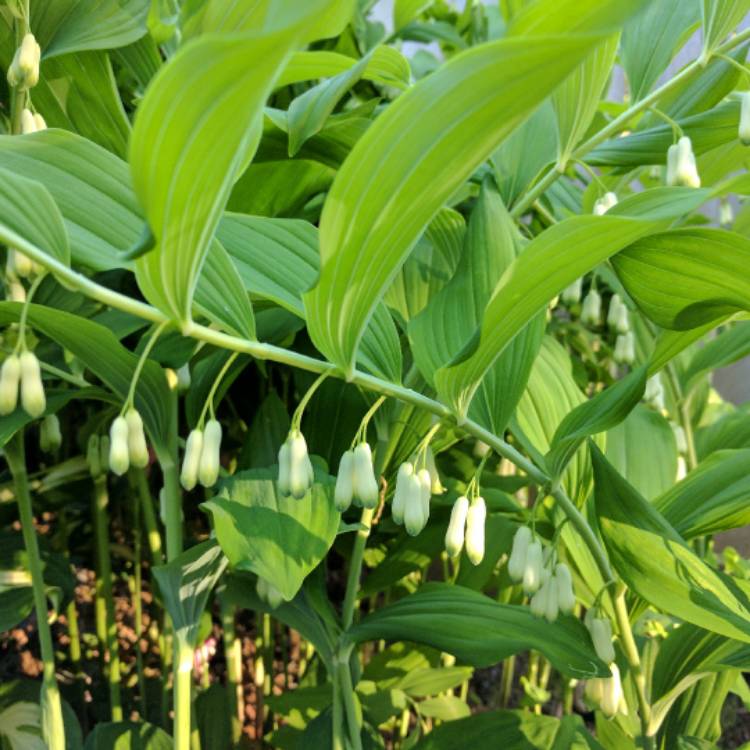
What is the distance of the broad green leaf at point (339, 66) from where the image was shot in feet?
3.72

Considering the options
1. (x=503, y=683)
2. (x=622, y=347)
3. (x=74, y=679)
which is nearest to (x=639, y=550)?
(x=622, y=347)

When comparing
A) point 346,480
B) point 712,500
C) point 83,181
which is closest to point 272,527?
point 346,480

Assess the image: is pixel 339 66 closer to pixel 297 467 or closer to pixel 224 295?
pixel 224 295

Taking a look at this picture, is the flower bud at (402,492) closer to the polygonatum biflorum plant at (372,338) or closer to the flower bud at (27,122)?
the polygonatum biflorum plant at (372,338)

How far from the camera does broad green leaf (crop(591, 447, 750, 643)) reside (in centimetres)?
100

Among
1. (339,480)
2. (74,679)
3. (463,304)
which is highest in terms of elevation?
(463,304)

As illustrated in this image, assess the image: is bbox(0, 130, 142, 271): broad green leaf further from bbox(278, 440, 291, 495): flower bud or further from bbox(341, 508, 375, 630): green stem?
bbox(341, 508, 375, 630): green stem

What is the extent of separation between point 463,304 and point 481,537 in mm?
282

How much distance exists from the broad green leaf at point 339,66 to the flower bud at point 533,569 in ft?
2.07

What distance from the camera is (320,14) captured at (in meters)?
0.52

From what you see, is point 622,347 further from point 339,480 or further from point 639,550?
point 339,480

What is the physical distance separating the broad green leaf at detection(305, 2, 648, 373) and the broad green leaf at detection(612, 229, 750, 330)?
1.00 ft

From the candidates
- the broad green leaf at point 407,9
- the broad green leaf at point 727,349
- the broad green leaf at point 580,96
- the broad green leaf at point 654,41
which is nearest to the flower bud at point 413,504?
the broad green leaf at point 580,96

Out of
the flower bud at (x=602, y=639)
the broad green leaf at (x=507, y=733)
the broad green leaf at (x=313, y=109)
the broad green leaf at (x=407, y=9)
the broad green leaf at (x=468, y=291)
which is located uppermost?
the broad green leaf at (x=407, y=9)
